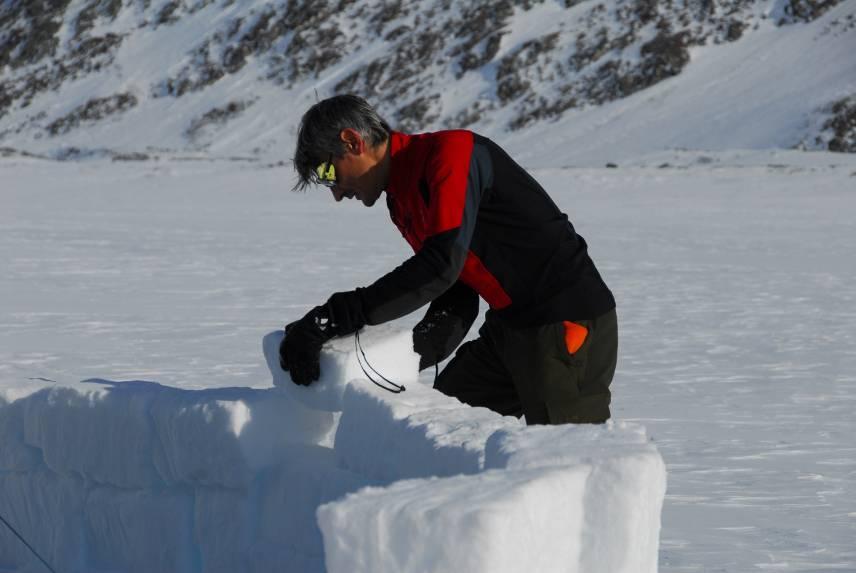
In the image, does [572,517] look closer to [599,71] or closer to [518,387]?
[518,387]

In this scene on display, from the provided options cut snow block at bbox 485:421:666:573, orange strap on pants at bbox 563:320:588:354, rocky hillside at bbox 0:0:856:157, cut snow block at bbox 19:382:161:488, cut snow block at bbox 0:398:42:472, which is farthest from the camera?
rocky hillside at bbox 0:0:856:157

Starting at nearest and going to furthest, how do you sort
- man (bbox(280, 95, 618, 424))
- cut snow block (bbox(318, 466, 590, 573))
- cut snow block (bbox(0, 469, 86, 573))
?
cut snow block (bbox(318, 466, 590, 573)) → man (bbox(280, 95, 618, 424)) → cut snow block (bbox(0, 469, 86, 573))

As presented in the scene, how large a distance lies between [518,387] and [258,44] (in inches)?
2765

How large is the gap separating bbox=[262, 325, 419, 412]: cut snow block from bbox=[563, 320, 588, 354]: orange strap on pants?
40 cm

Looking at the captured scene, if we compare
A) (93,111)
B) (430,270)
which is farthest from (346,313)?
(93,111)

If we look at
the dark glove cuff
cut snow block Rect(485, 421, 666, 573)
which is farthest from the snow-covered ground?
cut snow block Rect(485, 421, 666, 573)

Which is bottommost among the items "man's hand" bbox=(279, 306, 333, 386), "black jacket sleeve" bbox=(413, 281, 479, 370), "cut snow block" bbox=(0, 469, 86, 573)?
"cut snow block" bbox=(0, 469, 86, 573)

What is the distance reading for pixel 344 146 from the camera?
358 centimetres

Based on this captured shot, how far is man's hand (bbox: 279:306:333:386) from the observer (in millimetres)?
3463

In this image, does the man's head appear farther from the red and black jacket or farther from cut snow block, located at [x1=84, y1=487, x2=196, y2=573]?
cut snow block, located at [x1=84, y1=487, x2=196, y2=573]

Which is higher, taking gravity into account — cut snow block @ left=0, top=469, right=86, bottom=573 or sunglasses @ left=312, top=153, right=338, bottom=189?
sunglasses @ left=312, top=153, right=338, bottom=189

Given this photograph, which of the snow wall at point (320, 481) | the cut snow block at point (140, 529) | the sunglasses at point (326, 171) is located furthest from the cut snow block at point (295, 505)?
the sunglasses at point (326, 171)

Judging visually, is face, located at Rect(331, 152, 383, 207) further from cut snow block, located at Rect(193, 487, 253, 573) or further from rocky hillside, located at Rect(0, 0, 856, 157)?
rocky hillside, located at Rect(0, 0, 856, 157)

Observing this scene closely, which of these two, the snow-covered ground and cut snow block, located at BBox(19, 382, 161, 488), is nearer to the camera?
cut snow block, located at BBox(19, 382, 161, 488)
